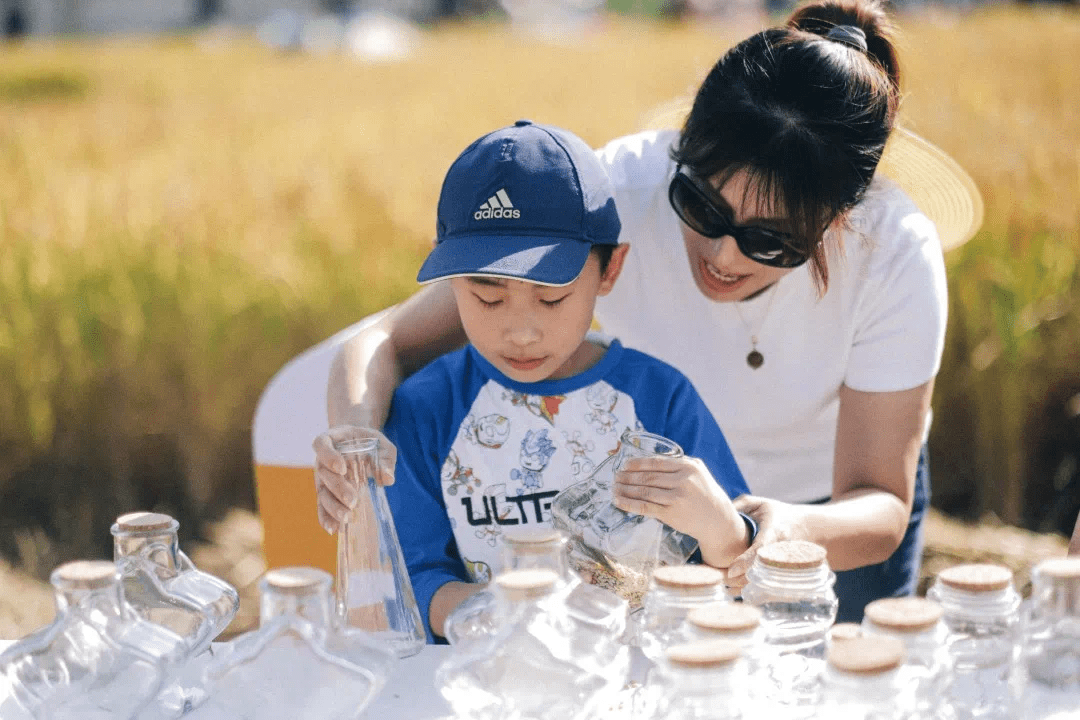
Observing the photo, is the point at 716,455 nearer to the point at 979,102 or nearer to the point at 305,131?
the point at 979,102

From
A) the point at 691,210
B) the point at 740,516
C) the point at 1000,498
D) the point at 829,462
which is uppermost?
the point at 691,210

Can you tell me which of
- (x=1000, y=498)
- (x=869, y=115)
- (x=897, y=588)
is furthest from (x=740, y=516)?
(x=1000, y=498)

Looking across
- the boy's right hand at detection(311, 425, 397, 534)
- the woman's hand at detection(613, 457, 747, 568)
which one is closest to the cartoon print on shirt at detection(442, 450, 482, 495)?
the boy's right hand at detection(311, 425, 397, 534)

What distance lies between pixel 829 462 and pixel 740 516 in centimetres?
87

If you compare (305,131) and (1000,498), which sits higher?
(305,131)

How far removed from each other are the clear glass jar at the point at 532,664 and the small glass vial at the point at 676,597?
6 centimetres

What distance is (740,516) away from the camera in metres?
1.38

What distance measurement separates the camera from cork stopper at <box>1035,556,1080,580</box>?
98 cm

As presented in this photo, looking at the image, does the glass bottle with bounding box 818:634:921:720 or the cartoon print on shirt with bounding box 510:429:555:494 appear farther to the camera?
the cartoon print on shirt with bounding box 510:429:555:494

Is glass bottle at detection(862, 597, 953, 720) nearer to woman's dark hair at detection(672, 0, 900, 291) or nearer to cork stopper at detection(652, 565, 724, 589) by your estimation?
cork stopper at detection(652, 565, 724, 589)

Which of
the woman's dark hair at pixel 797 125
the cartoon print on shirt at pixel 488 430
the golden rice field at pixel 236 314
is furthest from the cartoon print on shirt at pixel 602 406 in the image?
the golden rice field at pixel 236 314

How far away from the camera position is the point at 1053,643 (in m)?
1.00

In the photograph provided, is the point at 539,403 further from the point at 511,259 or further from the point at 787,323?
the point at 787,323

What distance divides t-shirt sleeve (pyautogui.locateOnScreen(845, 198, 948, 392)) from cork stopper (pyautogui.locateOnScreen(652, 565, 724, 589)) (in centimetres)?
89
